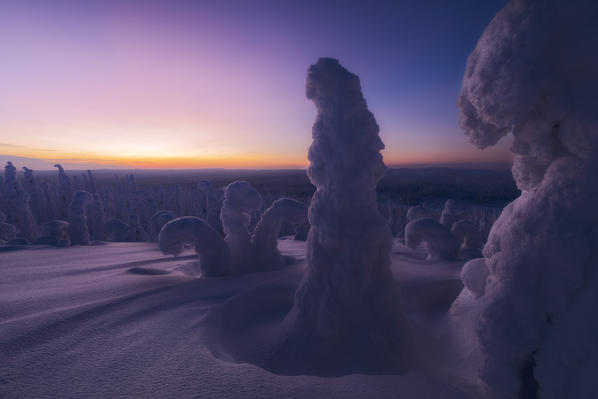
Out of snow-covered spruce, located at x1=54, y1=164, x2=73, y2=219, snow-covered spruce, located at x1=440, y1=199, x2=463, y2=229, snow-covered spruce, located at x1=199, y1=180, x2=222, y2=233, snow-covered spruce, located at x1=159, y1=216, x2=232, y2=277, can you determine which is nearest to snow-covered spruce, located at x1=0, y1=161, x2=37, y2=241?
snow-covered spruce, located at x1=199, y1=180, x2=222, y2=233

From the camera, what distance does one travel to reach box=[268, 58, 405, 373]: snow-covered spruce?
285 centimetres

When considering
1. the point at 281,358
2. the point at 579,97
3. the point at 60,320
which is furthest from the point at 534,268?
the point at 60,320

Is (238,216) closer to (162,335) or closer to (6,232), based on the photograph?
(162,335)

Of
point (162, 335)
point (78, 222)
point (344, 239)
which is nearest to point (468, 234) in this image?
point (344, 239)

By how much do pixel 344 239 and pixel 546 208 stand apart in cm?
175

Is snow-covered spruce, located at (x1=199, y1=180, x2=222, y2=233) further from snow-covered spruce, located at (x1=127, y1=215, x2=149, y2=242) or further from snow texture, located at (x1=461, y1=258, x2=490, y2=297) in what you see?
snow texture, located at (x1=461, y1=258, x2=490, y2=297)

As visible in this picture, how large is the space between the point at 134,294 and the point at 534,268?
510 centimetres

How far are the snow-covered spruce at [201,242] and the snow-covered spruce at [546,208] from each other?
4905 mm

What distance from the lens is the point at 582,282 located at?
161 centimetres

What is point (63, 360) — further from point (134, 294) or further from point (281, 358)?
point (281, 358)

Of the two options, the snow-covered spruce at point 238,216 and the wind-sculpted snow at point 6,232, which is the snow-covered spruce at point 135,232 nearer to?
the wind-sculpted snow at point 6,232

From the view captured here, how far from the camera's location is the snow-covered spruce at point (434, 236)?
6.30m

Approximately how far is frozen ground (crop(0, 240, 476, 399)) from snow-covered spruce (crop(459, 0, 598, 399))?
67cm

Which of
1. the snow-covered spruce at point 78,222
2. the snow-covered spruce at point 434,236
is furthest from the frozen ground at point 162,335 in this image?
the snow-covered spruce at point 78,222
